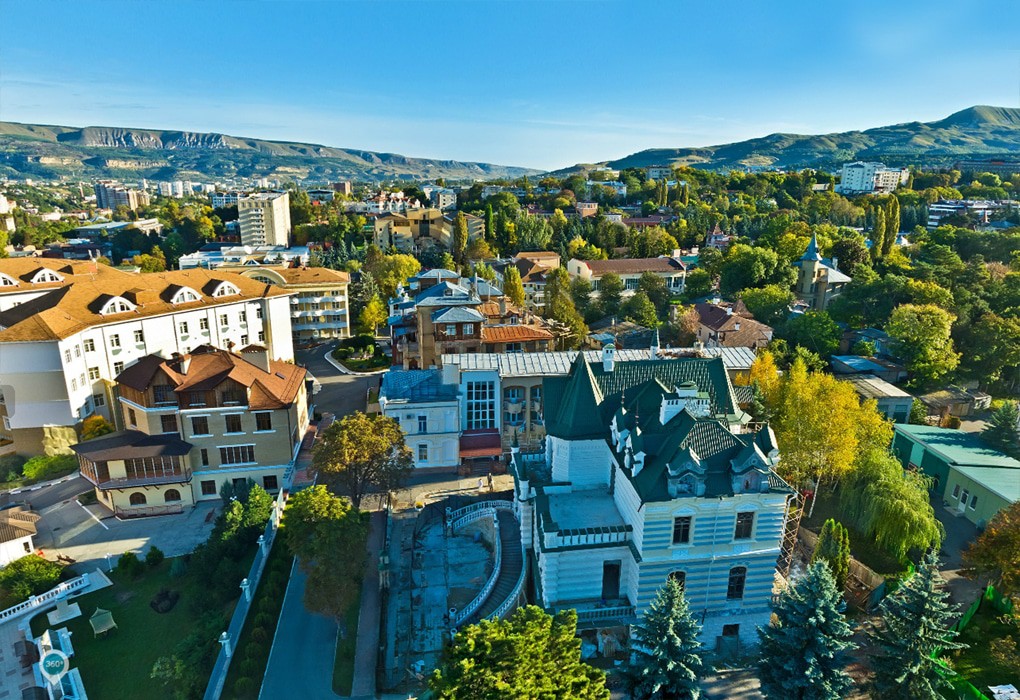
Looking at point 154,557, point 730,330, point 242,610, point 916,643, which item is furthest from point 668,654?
point 730,330

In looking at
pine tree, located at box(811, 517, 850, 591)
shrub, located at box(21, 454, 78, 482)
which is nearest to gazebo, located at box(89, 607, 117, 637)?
shrub, located at box(21, 454, 78, 482)

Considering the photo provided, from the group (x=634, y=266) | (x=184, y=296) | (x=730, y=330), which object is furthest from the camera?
(x=634, y=266)

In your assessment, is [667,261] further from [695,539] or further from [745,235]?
[695,539]

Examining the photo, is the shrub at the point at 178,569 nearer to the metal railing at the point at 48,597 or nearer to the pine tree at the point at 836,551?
the metal railing at the point at 48,597

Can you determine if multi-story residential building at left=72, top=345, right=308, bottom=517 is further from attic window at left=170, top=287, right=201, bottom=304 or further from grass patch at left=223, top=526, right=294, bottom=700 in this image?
attic window at left=170, top=287, right=201, bottom=304

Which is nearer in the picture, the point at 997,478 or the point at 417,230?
the point at 997,478

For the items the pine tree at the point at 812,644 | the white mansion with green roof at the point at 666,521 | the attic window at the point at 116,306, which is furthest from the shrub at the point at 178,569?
the pine tree at the point at 812,644

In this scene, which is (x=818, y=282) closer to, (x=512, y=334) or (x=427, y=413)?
(x=512, y=334)
